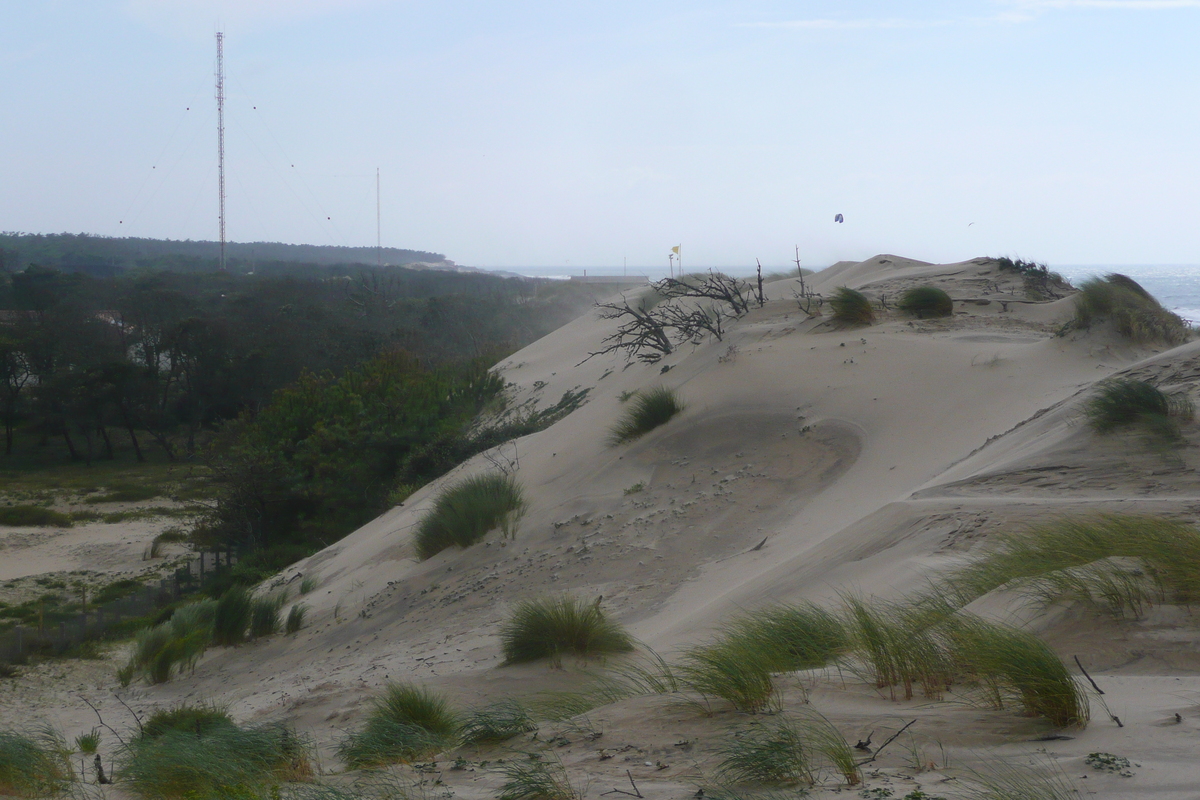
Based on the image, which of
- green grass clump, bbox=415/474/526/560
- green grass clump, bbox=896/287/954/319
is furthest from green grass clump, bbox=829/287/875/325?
green grass clump, bbox=415/474/526/560

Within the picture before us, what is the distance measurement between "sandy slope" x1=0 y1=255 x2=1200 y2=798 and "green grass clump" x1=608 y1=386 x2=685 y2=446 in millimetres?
216

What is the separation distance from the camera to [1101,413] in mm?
6750

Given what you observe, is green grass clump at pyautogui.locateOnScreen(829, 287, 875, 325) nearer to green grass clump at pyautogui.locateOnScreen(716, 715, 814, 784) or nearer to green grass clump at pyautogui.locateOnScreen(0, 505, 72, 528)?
green grass clump at pyautogui.locateOnScreen(716, 715, 814, 784)

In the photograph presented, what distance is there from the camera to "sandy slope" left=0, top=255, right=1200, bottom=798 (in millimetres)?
3342

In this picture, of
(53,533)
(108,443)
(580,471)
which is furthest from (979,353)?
(108,443)

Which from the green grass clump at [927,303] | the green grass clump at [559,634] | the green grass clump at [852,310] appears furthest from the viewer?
the green grass clump at [927,303]

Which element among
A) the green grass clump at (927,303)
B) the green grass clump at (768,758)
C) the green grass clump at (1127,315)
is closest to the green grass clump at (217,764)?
the green grass clump at (768,758)

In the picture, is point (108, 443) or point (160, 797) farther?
point (108, 443)

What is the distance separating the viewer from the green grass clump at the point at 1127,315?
11133 millimetres

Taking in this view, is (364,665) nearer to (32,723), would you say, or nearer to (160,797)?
(160,797)

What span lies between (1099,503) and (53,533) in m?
28.3

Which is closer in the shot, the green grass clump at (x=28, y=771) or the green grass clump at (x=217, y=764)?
the green grass clump at (x=217, y=764)

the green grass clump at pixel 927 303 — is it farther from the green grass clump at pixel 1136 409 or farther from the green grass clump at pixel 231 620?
the green grass clump at pixel 231 620

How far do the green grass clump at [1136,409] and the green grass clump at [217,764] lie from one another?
621 cm
